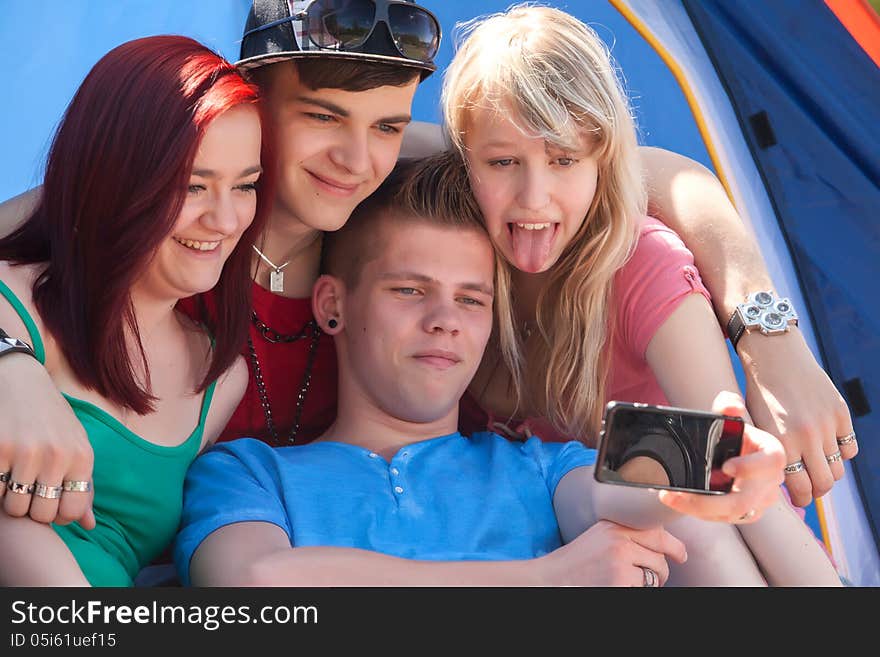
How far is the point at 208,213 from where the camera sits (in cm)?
145

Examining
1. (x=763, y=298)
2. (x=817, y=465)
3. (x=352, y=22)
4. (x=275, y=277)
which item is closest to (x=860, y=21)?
(x=763, y=298)

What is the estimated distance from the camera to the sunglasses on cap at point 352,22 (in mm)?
1583

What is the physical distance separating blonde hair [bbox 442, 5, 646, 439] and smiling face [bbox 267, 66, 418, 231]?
116 mm

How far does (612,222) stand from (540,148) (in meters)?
0.16

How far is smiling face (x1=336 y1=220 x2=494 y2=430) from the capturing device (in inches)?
64.1

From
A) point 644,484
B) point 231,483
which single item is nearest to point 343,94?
point 231,483

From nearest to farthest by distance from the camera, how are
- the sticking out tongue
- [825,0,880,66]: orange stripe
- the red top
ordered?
1. the sticking out tongue
2. the red top
3. [825,0,880,66]: orange stripe

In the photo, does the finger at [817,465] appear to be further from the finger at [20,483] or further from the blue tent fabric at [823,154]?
the finger at [20,483]

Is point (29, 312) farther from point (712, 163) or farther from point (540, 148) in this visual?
point (712, 163)

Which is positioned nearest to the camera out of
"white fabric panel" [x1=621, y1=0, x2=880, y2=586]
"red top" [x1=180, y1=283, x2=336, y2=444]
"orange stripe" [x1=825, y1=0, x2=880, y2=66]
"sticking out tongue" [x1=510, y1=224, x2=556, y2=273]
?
"sticking out tongue" [x1=510, y1=224, x2=556, y2=273]

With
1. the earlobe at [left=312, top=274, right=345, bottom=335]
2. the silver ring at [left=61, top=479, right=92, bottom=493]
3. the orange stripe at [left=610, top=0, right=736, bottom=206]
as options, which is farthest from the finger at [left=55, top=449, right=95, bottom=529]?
the orange stripe at [left=610, top=0, right=736, bottom=206]

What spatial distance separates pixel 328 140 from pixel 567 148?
13.0 inches

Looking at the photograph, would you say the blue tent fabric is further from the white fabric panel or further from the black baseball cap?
the black baseball cap

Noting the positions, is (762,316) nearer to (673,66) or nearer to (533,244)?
(533,244)
